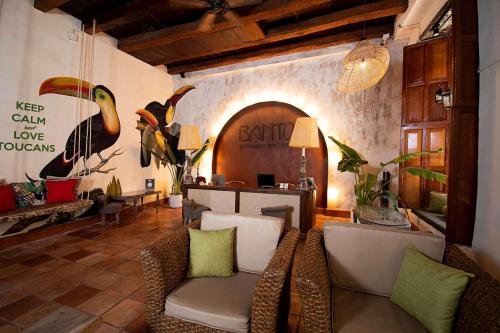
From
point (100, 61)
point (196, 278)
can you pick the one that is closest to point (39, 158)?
point (100, 61)

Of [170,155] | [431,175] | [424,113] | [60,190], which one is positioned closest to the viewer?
[431,175]

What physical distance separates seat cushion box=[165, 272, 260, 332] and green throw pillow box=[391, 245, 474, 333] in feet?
3.02

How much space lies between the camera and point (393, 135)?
4406mm

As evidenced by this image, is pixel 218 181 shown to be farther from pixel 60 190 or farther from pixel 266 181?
pixel 60 190

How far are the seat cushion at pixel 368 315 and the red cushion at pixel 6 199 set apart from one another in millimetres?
4113

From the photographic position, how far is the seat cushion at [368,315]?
3.80 ft

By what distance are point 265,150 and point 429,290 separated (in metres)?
4.46

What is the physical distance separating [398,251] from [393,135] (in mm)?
3680

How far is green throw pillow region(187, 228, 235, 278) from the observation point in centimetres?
163

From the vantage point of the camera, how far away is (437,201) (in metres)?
3.16

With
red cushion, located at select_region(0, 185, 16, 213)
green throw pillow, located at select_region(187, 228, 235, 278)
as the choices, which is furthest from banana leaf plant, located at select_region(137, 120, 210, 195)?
green throw pillow, located at select_region(187, 228, 235, 278)

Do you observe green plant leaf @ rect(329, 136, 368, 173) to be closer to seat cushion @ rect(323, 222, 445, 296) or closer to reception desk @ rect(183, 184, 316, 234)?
reception desk @ rect(183, 184, 316, 234)

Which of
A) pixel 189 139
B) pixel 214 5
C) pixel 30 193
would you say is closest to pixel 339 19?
pixel 214 5

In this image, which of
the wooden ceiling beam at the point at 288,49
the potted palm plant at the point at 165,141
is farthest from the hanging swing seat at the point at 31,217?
the wooden ceiling beam at the point at 288,49
